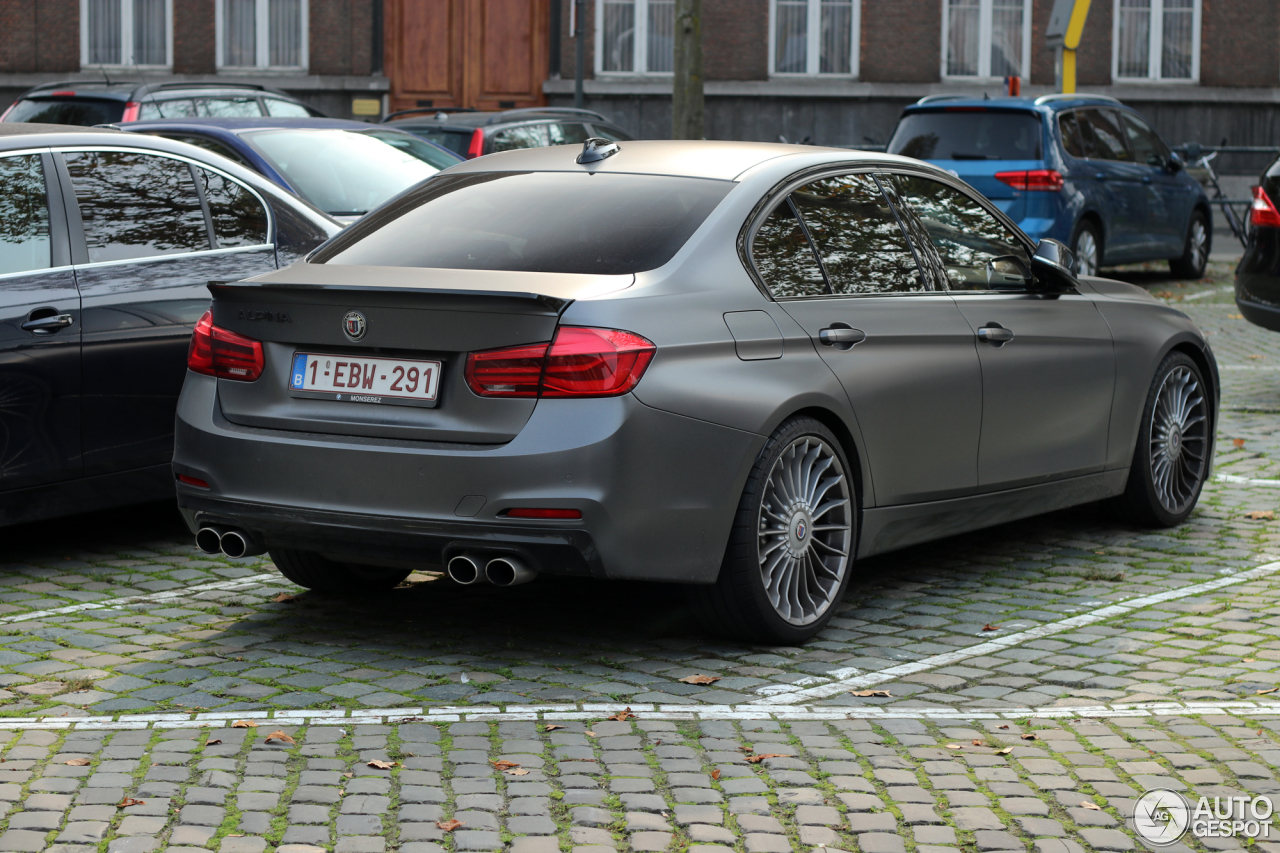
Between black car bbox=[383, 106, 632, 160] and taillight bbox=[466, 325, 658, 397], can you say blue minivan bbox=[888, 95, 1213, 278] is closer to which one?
black car bbox=[383, 106, 632, 160]

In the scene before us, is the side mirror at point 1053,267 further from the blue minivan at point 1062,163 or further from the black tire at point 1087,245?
the black tire at point 1087,245

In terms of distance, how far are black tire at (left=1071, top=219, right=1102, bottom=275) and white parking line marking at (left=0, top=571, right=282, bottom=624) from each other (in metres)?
10.9

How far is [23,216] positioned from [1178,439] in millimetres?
4577

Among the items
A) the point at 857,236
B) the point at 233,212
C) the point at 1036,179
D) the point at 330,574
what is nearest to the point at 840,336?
the point at 857,236

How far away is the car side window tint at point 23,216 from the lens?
20.5ft

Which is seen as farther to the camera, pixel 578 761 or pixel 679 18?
pixel 679 18

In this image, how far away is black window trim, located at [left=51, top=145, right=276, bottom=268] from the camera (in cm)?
647

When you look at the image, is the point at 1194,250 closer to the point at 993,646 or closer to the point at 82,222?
the point at 993,646

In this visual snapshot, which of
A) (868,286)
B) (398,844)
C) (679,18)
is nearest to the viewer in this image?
(398,844)

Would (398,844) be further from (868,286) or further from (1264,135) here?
(1264,135)

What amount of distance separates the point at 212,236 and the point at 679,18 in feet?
34.4

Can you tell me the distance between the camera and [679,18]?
1681 cm

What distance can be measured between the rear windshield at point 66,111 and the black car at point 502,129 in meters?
2.59

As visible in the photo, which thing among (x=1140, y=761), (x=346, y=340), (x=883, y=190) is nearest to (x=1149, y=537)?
(x=883, y=190)
